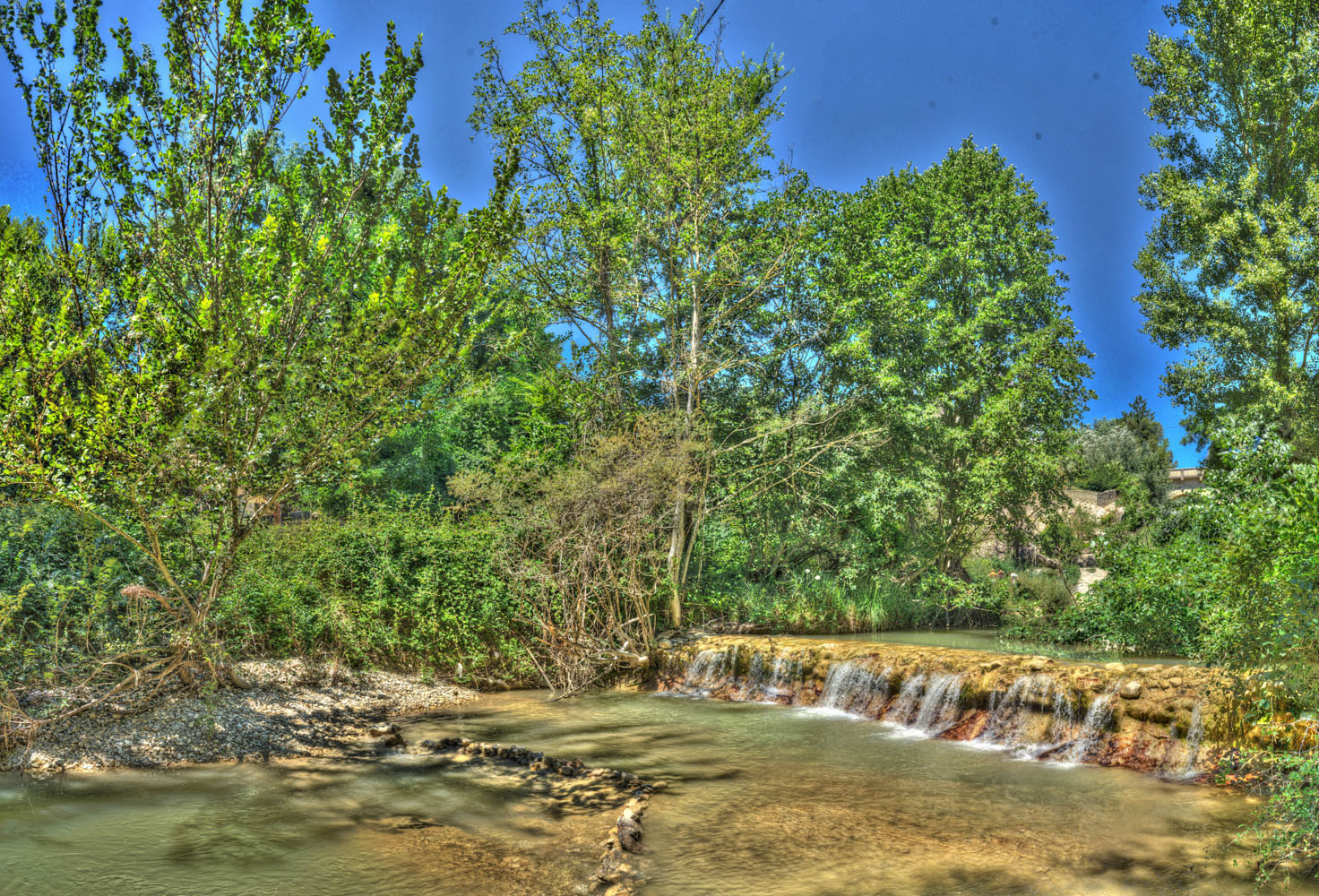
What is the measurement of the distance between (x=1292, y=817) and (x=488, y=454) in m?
16.8

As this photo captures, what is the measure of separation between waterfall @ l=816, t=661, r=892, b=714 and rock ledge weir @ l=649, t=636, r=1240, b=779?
0.04 ft

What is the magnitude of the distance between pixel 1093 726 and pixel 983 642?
7077 millimetres

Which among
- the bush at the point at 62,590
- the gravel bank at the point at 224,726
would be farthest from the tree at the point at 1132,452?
the bush at the point at 62,590

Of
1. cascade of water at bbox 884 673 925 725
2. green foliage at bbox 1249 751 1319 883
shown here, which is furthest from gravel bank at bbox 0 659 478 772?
green foliage at bbox 1249 751 1319 883

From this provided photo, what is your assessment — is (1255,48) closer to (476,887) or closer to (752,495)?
(752,495)

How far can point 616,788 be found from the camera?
23.8 ft

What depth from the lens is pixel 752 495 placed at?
16812mm

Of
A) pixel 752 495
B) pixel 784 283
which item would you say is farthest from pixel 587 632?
pixel 784 283

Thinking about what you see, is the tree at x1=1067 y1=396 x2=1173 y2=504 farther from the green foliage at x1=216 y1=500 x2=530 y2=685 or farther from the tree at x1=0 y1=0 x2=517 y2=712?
the tree at x1=0 y1=0 x2=517 y2=712

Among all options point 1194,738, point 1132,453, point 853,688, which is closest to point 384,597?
point 853,688

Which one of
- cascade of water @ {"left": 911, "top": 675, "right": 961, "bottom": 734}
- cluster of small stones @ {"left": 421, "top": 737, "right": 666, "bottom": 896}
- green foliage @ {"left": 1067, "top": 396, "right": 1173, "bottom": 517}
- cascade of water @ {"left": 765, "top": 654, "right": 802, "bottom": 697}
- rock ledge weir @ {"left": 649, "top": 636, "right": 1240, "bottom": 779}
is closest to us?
cluster of small stones @ {"left": 421, "top": 737, "right": 666, "bottom": 896}

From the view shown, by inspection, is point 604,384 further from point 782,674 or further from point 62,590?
point 62,590

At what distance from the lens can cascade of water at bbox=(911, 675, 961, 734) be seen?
984 centimetres

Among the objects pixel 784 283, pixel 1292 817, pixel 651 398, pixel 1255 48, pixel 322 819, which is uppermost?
pixel 1255 48
